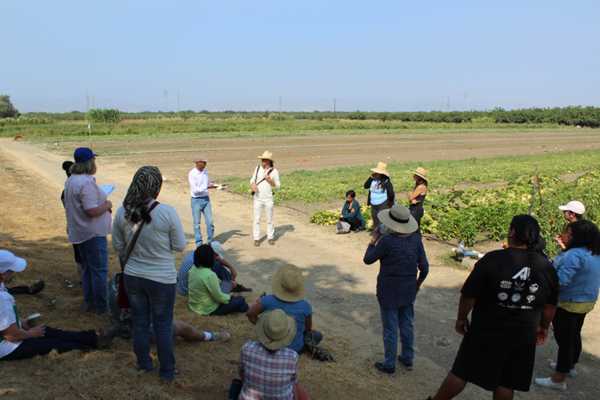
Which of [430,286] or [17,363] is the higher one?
[17,363]

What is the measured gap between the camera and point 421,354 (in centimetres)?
523

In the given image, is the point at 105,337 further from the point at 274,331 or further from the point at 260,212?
the point at 260,212

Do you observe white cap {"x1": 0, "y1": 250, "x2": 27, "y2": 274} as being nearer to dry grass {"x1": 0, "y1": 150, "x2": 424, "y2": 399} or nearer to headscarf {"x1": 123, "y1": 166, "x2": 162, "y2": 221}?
dry grass {"x1": 0, "y1": 150, "x2": 424, "y2": 399}

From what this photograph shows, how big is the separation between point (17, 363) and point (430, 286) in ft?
19.4

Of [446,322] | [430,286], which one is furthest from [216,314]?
[430,286]

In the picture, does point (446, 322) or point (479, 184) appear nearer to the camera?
point (446, 322)

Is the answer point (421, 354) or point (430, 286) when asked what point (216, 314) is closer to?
point (421, 354)

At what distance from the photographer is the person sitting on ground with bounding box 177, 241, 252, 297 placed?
6.19 m

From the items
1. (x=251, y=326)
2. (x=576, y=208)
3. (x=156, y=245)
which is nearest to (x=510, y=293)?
(x=576, y=208)

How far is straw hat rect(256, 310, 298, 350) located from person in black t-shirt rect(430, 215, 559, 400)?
1.45 meters

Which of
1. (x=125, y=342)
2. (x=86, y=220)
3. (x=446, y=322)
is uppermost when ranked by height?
(x=86, y=220)

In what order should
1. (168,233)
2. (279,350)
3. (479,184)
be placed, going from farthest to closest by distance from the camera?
Answer: (479,184) → (168,233) → (279,350)

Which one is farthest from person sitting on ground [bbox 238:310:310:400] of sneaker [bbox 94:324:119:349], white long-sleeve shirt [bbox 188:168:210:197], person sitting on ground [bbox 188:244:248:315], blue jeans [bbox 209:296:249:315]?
white long-sleeve shirt [bbox 188:168:210:197]

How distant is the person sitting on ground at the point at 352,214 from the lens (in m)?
10.5
